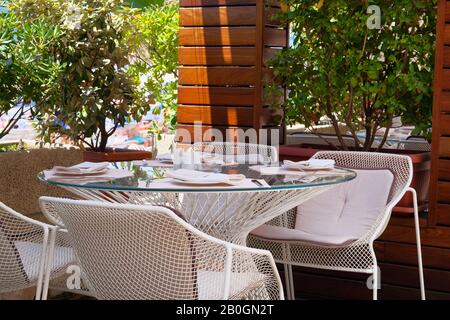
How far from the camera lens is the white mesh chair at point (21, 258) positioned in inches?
124

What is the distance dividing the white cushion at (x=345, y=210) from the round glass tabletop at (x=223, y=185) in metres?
0.52

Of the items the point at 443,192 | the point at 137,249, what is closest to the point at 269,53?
the point at 443,192

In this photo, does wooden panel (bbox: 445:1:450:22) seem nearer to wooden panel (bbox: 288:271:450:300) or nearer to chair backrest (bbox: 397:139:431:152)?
wooden panel (bbox: 288:271:450:300)

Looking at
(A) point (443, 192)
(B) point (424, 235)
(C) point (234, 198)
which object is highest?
(C) point (234, 198)

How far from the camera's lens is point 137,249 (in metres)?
2.76

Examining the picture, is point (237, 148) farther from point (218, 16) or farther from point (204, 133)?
point (218, 16)

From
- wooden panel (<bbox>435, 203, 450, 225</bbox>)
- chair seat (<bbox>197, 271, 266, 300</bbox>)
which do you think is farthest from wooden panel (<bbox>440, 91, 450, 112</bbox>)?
chair seat (<bbox>197, 271, 266, 300</bbox>)

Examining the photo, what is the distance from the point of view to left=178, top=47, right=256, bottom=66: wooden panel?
19.0 ft

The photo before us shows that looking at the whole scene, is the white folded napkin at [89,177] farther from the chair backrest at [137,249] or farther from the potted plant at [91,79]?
the potted plant at [91,79]

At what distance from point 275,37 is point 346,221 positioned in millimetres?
1940

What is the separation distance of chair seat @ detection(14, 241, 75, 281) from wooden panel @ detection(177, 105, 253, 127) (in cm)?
243

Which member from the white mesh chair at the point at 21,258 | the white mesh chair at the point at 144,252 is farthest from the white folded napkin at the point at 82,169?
the white mesh chair at the point at 144,252

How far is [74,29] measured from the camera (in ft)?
21.9
